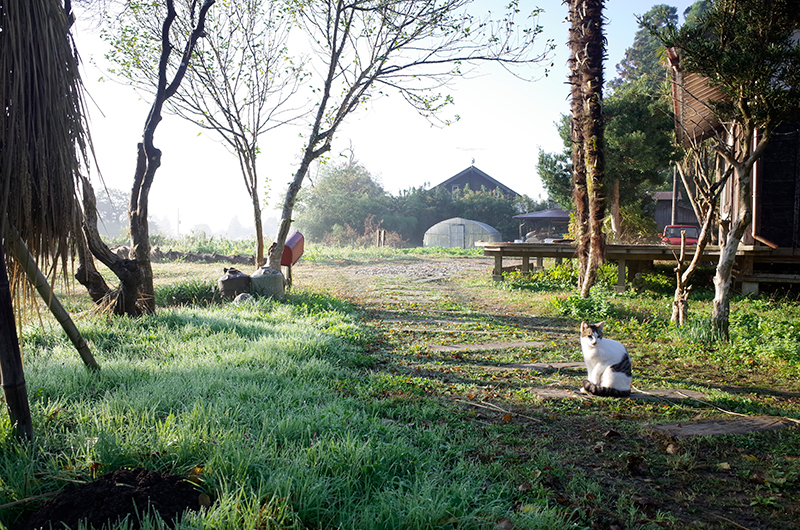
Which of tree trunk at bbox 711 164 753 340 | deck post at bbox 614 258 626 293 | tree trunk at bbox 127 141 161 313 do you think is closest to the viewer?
tree trunk at bbox 711 164 753 340

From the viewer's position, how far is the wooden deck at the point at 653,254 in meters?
8.73

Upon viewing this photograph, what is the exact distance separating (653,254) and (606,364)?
6.59 metres

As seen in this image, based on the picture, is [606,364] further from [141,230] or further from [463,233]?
[463,233]

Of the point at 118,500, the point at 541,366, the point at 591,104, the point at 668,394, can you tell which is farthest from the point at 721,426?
the point at 591,104

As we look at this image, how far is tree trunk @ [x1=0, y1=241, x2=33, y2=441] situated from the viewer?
80.1 inches

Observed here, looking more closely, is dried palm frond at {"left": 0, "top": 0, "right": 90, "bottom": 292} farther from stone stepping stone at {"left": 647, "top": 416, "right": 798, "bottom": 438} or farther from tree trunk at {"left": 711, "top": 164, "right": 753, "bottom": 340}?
tree trunk at {"left": 711, "top": 164, "right": 753, "bottom": 340}

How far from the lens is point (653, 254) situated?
944 cm

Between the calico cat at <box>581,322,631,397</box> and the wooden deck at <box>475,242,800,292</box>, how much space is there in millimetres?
5134

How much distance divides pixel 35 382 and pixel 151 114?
14.6 feet

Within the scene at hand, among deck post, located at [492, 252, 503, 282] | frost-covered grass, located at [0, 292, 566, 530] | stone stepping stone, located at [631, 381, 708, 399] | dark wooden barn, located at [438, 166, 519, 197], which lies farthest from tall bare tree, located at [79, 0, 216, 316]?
dark wooden barn, located at [438, 166, 519, 197]

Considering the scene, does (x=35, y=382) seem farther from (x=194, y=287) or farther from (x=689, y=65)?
(x=689, y=65)

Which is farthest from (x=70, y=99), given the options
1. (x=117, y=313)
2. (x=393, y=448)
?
(x=117, y=313)

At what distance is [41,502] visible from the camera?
6.22 ft

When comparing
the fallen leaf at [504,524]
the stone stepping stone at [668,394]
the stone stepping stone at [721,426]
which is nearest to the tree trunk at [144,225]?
the fallen leaf at [504,524]
